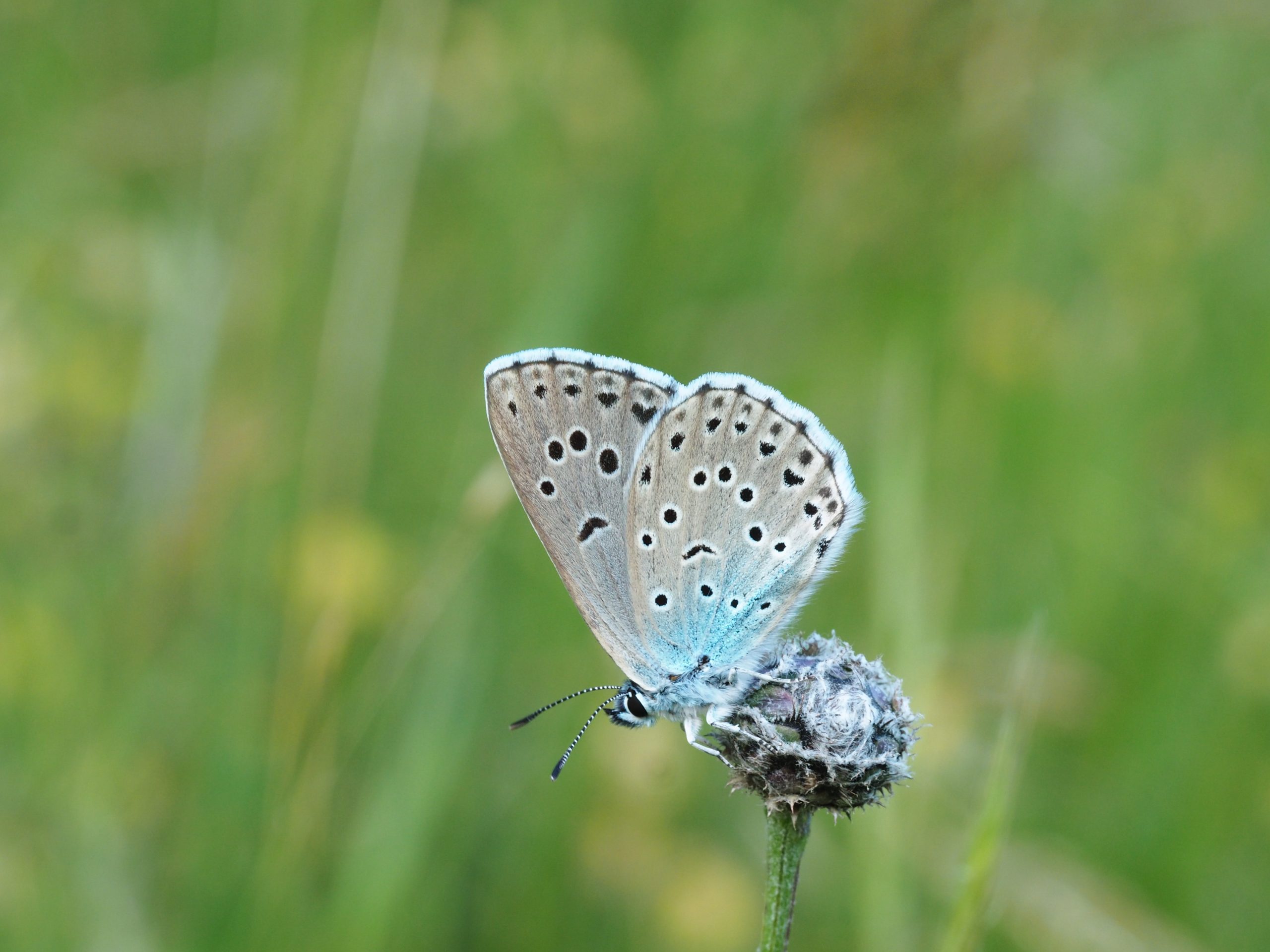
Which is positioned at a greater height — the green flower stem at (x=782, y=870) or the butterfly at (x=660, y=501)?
the butterfly at (x=660, y=501)

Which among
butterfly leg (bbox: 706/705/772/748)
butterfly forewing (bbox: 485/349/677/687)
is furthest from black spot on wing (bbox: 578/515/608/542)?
butterfly leg (bbox: 706/705/772/748)

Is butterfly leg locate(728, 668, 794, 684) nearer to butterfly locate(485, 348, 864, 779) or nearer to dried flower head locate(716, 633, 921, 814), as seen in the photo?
dried flower head locate(716, 633, 921, 814)

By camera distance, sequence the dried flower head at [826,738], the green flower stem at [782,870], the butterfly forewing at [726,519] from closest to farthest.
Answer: the green flower stem at [782,870] < the dried flower head at [826,738] < the butterfly forewing at [726,519]

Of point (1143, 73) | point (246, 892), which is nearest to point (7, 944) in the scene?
point (246, 892)

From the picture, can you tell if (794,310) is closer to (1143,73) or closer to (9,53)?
(1143,73)

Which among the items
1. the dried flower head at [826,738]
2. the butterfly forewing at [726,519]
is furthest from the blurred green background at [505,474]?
the dried flower head at [826,738]

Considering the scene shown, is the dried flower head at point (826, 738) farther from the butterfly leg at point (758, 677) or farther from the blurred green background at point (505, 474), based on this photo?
the blurred green background at point (505, 474)
